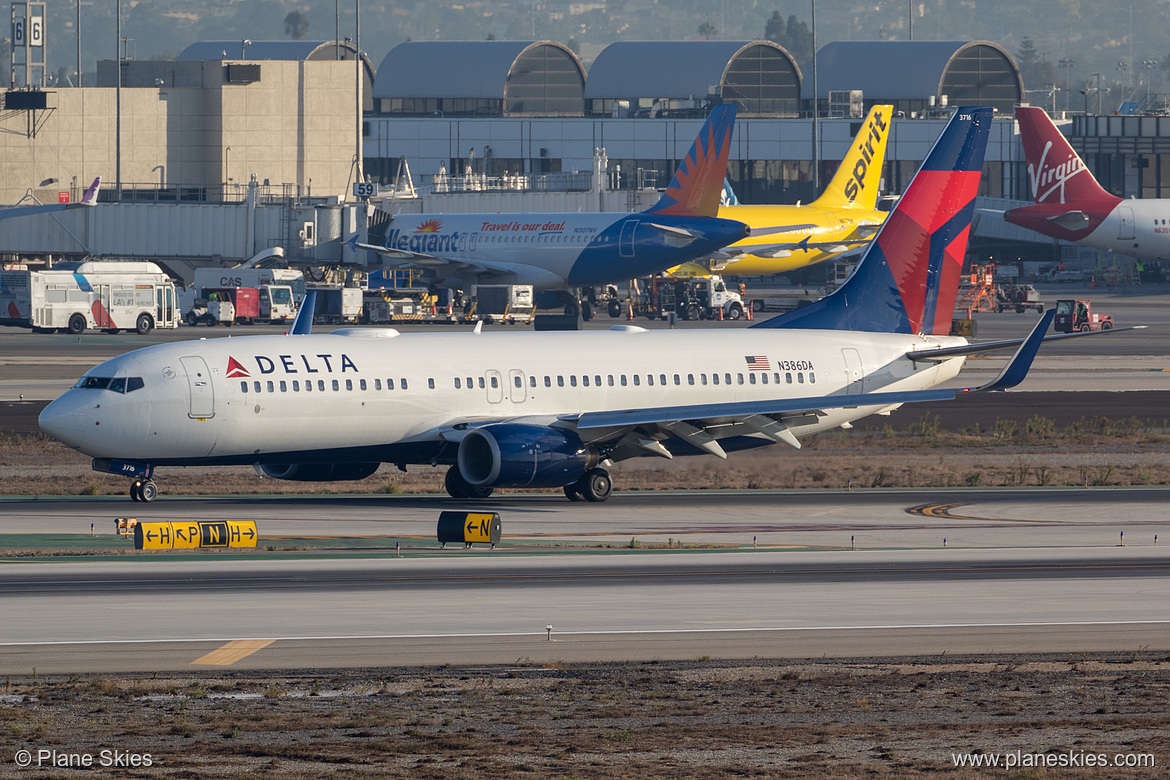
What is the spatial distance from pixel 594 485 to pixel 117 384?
1215 centimetres

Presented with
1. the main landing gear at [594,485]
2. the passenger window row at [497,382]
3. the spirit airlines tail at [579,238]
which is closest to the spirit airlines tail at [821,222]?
the spirit airlines tail at [579,238]

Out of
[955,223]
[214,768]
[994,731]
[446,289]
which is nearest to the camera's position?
[214,768]

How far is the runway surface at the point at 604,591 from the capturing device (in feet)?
77.3

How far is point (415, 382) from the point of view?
39688 mm

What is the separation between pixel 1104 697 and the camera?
2036cm

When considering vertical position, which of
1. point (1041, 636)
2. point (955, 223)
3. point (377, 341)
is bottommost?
point (1041, 636)

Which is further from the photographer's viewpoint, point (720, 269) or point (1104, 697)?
point (720, 269)

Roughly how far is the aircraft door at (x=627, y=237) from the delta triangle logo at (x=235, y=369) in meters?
62.2

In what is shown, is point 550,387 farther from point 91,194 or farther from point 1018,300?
point 91,194

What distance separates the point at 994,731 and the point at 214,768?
887 cm

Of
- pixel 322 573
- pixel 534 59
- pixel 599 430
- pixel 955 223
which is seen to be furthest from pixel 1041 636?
pixel 534 59

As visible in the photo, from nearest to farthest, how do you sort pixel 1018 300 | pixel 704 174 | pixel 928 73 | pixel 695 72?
pixel 704 174, pixel 1018 300, pixel 928 73, pixel 695 72

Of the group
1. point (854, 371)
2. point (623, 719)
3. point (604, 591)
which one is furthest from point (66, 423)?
point (623, 719)

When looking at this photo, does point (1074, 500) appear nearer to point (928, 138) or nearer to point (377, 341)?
point (377, 341)
